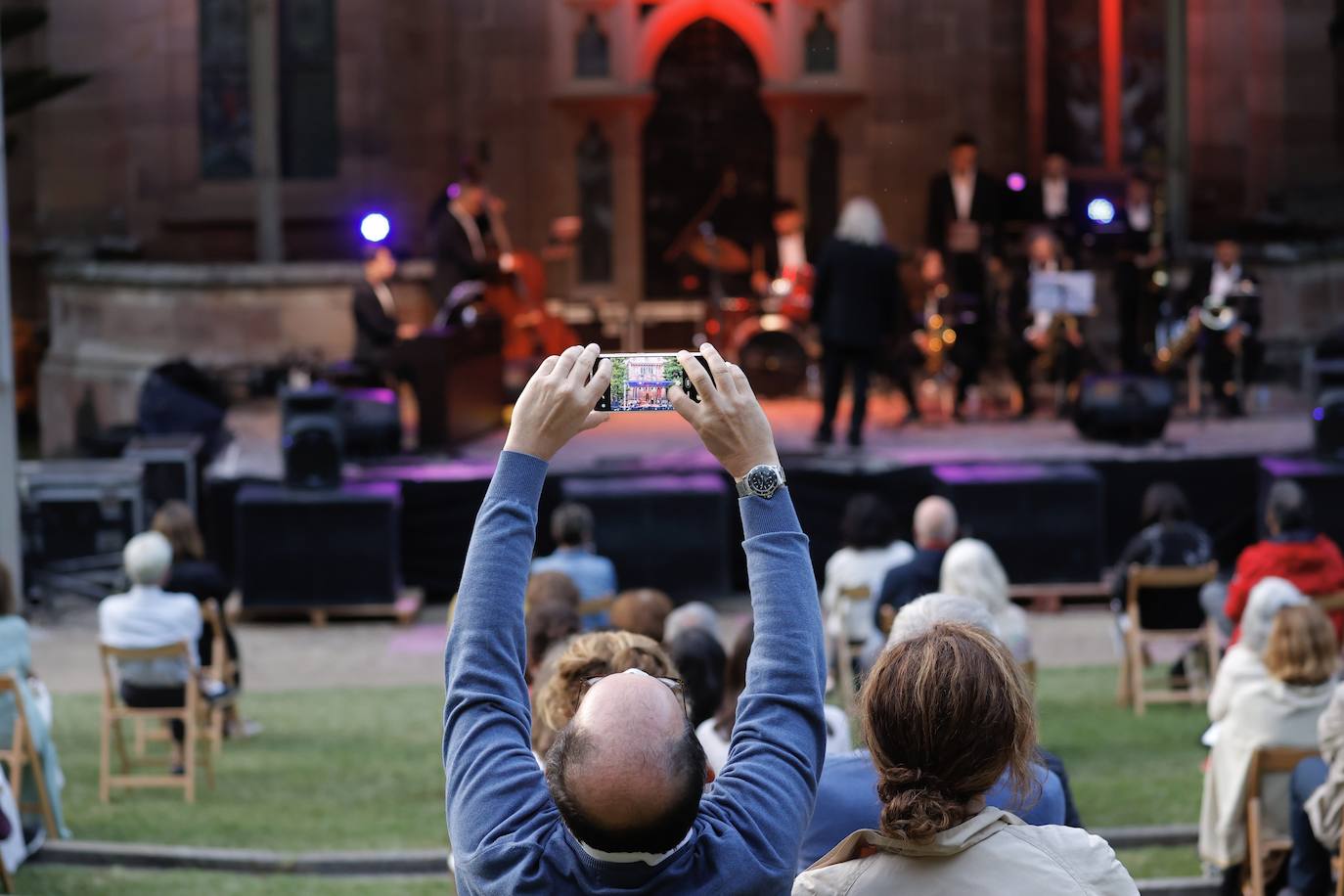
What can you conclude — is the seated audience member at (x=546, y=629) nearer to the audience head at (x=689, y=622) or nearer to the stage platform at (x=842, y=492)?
the audience head at (x=689, y=622)

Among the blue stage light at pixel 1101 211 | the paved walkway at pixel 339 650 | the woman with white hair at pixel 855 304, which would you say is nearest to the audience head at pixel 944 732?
the paved walkway at pixel 339 650

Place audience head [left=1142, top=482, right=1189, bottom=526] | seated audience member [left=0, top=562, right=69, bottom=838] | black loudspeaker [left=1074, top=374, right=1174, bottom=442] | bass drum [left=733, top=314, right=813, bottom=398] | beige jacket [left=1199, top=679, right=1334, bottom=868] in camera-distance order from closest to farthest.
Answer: beige jacket [left=1199, top=679, right=1334, bottom=868] < seated audience member [left=0, top=562, right=69, bottom=838] < audience head [left=1142, top=482, right=1189, bottom=526] < black loudspeaker [left=1074, top=374, right=1174, bottom=442] < bass drum [left=733, top=314, right=813, bottom=398]

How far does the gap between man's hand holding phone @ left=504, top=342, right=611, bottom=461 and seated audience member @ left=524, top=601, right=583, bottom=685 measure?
11.1ft

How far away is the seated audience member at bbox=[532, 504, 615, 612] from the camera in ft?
29.0

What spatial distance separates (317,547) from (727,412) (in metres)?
9.78

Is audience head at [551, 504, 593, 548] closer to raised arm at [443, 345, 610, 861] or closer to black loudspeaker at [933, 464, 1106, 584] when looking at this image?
black loudspeaker at [933, 464, 1106, 584]

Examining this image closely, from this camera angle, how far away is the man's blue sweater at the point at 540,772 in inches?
96.3

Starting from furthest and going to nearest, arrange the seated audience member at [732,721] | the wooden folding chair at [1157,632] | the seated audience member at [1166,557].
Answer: the seated audience member at [1166,557]
the wooden folding chair at [1157,632]
the seated audience member at [732,721]

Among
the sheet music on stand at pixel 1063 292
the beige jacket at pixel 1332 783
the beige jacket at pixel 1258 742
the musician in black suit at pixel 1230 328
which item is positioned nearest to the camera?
the beige jacket at pixel 1332 783

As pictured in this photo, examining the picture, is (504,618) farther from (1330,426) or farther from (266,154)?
(266,154)

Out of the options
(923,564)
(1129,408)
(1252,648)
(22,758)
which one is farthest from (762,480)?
(1129,408)

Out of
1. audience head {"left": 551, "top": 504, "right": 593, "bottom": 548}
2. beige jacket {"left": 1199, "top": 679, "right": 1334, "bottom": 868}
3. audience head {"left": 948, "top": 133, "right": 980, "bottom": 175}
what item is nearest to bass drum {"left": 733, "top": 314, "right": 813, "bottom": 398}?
audience head {"left": 948, "top": 133, "right": 980, "bottom": 175}

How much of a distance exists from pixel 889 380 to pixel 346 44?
20.7 feet

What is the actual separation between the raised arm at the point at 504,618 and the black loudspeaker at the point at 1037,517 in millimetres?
9490
